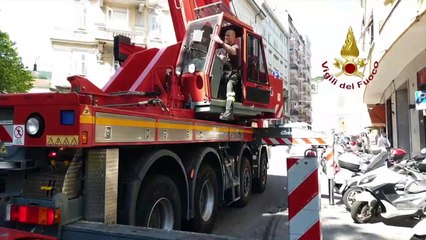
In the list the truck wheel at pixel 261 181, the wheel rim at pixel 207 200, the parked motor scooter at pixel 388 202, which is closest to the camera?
the wheel rim at pixel 207 200

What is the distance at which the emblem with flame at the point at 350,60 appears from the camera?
16.6 metres

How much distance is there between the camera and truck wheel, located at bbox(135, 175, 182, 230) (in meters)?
3.85

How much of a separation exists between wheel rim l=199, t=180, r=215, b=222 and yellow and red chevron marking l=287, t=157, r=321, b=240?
2904 mm

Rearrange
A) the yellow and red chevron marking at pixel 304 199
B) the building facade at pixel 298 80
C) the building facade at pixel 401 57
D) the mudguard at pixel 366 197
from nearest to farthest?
the yellow and red chevron marking at pixel 304 199
the mudguard at pixel 366 197
the building facade at pixel 401 57
the building facade at pixel 298 80

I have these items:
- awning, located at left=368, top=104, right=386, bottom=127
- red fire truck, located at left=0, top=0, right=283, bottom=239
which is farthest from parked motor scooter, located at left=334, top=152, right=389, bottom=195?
awning, located at left=368, top=104, right=386, bottom=127

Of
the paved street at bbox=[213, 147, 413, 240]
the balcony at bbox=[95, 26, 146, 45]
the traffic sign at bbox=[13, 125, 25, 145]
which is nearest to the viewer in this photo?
the traffic sign at bbox=[13, 125, 25, 145]

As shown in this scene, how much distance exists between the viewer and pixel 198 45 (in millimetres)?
6641

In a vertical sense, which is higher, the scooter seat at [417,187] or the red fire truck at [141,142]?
the red fire truck at [141,142]

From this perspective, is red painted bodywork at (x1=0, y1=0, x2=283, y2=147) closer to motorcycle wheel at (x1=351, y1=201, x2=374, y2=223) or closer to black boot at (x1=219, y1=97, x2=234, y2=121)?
black boot at (x1=219, y1=97, x2=234, y2=121)

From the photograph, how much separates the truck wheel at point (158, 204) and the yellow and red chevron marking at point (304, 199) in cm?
157

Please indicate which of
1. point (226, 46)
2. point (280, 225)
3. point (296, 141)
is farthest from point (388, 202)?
point (226, 46)

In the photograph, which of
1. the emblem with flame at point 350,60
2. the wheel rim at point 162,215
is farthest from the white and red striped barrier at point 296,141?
the emblem with flame at point 350,60

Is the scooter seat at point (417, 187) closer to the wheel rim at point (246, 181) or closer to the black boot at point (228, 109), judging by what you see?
the wheel rim at point (246, 181)

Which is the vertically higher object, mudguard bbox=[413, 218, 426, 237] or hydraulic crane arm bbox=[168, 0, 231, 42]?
hydraulic crane arm bbox=[168, 0, 231, 42]
